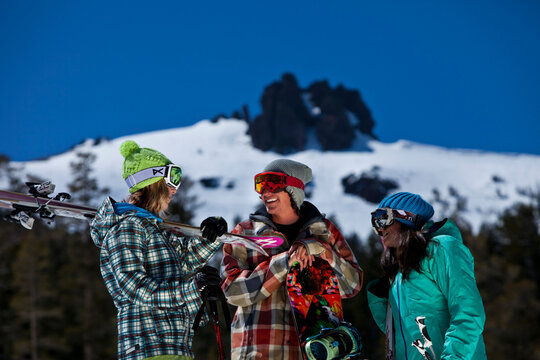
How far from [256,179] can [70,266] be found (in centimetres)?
3690

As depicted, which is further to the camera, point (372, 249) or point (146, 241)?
point (372, 249)

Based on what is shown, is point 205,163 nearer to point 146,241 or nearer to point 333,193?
point 333,193

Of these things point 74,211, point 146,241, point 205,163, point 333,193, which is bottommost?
point 146,241

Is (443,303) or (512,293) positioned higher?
(512,293)

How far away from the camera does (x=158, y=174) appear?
11.6 ft

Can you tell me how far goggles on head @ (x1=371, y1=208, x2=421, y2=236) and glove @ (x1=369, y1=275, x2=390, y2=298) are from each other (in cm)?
36

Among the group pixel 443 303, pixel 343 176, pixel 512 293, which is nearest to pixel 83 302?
pixel 512 293

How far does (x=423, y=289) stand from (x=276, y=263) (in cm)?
84

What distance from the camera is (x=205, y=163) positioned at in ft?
634

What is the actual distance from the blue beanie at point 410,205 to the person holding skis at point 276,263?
17.1 inches

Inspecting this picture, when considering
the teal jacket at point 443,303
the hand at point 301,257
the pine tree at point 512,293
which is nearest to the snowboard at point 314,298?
the hand at point 301,257

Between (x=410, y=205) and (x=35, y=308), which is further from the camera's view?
(x=35, y=308)

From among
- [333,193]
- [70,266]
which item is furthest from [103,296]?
[333,193]

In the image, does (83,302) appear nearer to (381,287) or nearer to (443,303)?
(381,287)
